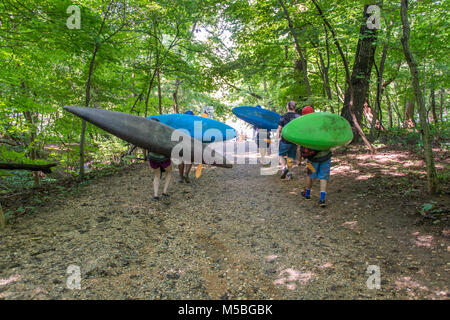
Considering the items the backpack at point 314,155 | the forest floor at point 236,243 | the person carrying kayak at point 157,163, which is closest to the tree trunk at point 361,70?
the forest floor at point 236,243

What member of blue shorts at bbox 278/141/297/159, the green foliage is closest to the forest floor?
blue shorts at bbox 278/141/297/159

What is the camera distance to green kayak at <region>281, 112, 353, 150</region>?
4027 mm

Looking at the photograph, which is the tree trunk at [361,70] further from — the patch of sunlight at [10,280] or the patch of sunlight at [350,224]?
the patch of sunlight at [10,280]

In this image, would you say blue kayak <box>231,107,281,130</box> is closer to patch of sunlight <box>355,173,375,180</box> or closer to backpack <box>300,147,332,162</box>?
patch of sunlight <box>355,173,375,180</box>

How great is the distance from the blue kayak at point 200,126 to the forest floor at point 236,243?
1.54 metres

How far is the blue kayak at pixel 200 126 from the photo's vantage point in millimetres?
3859

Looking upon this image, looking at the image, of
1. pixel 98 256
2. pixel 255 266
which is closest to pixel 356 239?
pixel 255 266

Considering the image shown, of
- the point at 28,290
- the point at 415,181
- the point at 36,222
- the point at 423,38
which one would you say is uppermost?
the point at 423,38

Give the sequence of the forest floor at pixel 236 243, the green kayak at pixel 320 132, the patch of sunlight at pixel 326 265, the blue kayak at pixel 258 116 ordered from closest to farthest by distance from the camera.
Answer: the forest floor at pixel 236 243 → the patch of sunlight at pixel 326 265 → the green kayak at pixel 320 132 → the blue kayak at pixel 258 116

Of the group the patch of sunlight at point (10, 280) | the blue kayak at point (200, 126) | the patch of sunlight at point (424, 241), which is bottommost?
the patch of sunlight at point (10, 280)

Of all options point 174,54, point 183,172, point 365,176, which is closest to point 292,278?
point 365,176
